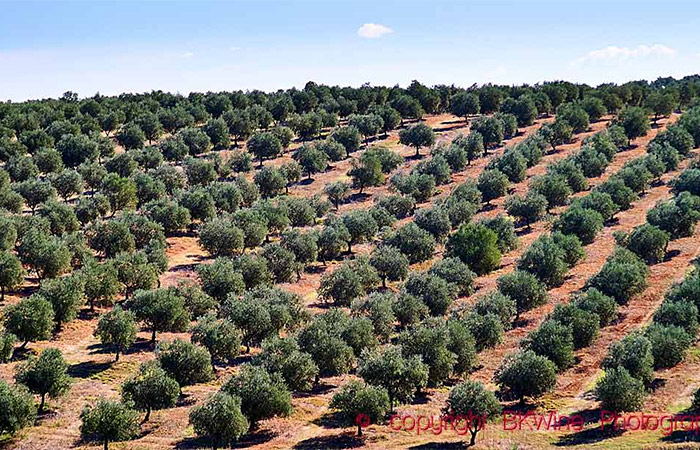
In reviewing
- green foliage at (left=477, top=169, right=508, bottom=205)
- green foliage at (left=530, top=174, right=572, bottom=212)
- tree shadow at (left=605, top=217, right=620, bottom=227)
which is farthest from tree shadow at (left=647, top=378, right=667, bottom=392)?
green foliage at (left=477, top=169, right=508, bottom=205)

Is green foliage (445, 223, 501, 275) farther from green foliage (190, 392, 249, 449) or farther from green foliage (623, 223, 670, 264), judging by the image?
green foliage (190, 392, 249, 449)

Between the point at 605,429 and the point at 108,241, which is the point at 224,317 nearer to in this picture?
the point at 108,241

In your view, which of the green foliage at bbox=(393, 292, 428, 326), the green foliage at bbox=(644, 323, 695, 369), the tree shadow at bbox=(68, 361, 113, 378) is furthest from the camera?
the green foliage at bbox=(393, 292, 428, 326)

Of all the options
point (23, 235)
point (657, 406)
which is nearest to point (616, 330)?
point (657, 406)

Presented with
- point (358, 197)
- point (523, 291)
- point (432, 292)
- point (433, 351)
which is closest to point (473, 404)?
point (433, 351)

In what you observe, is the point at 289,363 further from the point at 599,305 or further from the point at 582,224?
the point at 582,224

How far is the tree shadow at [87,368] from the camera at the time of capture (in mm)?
78875

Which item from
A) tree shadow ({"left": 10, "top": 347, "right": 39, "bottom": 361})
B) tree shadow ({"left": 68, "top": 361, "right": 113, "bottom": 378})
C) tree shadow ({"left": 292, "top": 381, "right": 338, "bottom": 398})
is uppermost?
tree shadow ({"left": 10, "top": 347, "right": 39, "bottom": 361})

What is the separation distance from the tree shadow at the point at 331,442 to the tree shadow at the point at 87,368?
1204 inches

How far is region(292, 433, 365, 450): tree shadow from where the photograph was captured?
6236 cm

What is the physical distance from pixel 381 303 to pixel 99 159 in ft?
426

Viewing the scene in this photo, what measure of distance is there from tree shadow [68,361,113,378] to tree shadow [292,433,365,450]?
100 feet

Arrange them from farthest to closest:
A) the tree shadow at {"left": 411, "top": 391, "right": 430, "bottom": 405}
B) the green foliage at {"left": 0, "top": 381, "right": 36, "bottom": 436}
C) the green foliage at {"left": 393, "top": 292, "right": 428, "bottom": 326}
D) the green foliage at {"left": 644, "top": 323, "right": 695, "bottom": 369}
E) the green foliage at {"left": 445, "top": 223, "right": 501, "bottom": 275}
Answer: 1. the green foliage at {"left": 445, "top": 223, "right": 501, "bottom": 275}
2. the green foliage at {"left": 393, "top": 292, "right": 428, "bottom": 326}
3. the green foliage at {"left": 644, "top": 323, "right": 695, "bottom": 369}
4. the tree shadow at {"left": 411, "top": 391, "right": 430, "bottom": 405}
5. the green foliage at {"left": 0, "top": 381, "right": 36, "bottom": 436}

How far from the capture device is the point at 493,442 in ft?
203
